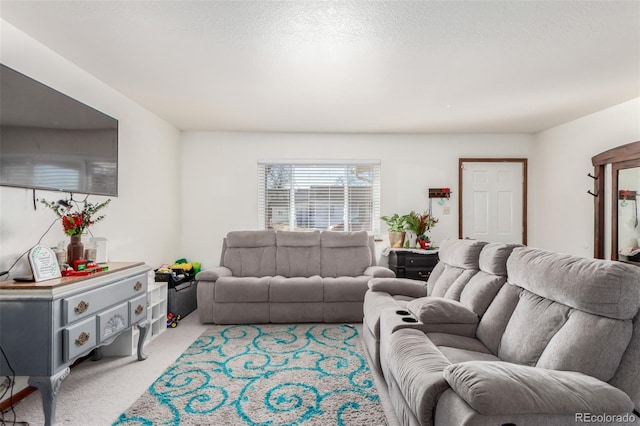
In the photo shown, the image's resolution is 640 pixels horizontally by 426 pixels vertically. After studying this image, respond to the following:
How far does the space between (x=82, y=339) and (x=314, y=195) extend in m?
3.62

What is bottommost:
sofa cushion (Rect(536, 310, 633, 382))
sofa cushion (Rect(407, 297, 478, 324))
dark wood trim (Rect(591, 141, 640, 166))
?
sofa cushion (Rect(407, 297, 478, 324))

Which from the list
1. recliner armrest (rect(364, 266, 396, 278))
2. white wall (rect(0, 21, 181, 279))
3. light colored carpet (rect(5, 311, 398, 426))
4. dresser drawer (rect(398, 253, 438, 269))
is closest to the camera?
light colored carpet (rect(5, 311, 398, 426))

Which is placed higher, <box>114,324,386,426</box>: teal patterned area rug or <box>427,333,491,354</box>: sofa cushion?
<box>427,333,491,354</box>: sofa cushion

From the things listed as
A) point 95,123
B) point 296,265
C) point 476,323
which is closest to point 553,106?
point 476,323

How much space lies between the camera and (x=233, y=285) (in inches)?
149

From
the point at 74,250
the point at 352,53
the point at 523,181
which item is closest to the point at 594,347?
the point at 352,53

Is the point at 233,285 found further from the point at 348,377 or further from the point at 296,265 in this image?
the point at 348,377

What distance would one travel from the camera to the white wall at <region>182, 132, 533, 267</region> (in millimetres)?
5113

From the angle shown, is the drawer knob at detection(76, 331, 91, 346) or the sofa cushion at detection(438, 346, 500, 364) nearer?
the sofa cushion at detection(438, 346, 500, 364)

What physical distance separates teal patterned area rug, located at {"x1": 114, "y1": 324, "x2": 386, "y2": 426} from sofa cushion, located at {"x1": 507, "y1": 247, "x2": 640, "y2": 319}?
1.21m

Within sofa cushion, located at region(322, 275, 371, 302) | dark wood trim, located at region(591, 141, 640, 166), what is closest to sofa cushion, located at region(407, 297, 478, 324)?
sofa cushion, located at region(322, 275, 371, 302)

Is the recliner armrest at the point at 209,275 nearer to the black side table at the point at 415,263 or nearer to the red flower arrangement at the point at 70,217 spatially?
the red flower arrangement at the point at 70,217

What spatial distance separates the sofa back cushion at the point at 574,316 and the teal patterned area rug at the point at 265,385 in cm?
98

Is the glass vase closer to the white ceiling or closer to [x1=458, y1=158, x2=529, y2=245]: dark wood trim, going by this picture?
the white ceiling
